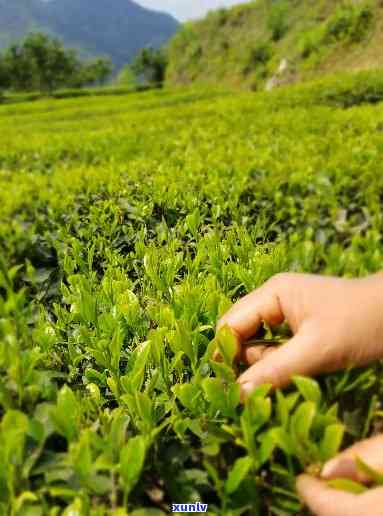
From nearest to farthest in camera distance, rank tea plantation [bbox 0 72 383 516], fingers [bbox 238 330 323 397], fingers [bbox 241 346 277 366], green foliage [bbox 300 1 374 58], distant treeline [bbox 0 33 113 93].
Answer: tea plantation [bbox 0 72 383 516]
fingers [bbox 238 330 323 397]
fingers [bbox 241 346 277 366]
green foliage [bbox 300 1 374 58]
distant treeline [bbox 0 33 113 93]

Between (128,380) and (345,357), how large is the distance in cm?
53

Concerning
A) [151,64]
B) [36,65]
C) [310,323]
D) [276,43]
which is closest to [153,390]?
[310,323]

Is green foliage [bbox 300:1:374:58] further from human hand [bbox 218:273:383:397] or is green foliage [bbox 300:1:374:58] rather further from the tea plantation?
human hand [bbox 218:273:383:397]

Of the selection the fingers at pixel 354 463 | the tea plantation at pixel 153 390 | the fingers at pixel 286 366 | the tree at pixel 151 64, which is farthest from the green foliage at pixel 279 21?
the fingers at pixel 354 463

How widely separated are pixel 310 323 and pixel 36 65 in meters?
82.6

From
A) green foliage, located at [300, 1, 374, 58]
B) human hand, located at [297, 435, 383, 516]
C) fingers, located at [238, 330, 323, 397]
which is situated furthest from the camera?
green foliage, located at [300, 1, 374, 58]

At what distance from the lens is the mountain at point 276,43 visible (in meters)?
29.1

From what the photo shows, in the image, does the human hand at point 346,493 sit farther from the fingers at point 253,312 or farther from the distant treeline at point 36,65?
the distant treeline at point 36,65

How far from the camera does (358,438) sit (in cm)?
111

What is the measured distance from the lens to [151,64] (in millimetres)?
80562

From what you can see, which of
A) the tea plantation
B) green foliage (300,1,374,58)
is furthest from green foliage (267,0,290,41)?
the tea plantation

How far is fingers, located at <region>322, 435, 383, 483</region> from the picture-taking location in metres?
0.95

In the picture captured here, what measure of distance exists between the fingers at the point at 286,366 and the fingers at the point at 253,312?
0.17m

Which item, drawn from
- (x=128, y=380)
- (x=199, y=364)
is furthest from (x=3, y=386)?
(x=199, y=364)
